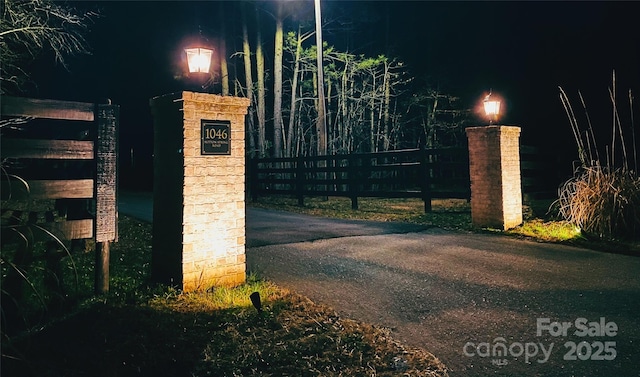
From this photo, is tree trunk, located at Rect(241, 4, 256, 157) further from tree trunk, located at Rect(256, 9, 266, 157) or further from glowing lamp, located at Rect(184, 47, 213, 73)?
glowing lamp, located at Rect(184, 47, 213, 73)

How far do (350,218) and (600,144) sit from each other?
10.5m

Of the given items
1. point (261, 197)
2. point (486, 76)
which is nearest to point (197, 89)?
point (261, 197)

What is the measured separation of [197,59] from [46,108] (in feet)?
4.67

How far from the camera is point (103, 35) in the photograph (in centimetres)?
2228

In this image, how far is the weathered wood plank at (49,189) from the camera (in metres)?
3.74

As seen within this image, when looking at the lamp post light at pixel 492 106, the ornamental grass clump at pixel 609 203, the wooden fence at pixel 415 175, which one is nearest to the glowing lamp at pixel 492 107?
the lamp post light at pixel 492 106

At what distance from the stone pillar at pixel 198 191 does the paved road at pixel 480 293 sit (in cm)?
77

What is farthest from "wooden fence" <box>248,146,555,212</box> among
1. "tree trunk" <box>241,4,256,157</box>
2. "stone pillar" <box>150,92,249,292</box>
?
"stone pillar" <box>150,92,249,292</box>

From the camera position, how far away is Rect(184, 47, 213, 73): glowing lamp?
4.35 meters

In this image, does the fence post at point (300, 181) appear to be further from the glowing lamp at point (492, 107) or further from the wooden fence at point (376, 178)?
the glowing lamp at point (492, 107)

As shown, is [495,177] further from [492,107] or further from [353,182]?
[353,182]

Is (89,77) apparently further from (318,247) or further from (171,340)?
(171,340)

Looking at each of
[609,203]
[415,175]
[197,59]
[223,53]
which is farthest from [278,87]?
[197,59]

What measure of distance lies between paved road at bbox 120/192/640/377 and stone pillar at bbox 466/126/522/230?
1017 mm
